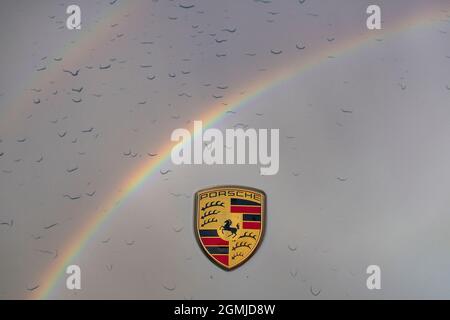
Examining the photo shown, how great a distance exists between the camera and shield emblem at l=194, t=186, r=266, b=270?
2182mm

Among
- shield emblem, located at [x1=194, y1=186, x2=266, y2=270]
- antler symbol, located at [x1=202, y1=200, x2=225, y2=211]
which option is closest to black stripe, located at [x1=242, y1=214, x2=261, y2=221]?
shield emblem, located at [x1=194, y1=186, x2=266, y2=270]

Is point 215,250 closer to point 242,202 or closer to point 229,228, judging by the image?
point 229,228

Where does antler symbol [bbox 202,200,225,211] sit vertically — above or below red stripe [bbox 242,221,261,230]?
above

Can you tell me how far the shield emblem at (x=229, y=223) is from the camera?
2182 millimetres

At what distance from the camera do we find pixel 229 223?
2203mm

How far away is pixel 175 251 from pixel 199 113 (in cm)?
61

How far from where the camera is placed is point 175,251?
7.16 feet

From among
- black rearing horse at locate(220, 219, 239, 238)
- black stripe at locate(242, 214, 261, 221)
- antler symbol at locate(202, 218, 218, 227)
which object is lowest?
black rearing horse at locate(220, 219, 239, 238)

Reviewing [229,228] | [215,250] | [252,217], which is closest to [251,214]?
[252,217]

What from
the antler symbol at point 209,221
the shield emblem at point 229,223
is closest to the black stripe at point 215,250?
the shield emblem at point 229,223

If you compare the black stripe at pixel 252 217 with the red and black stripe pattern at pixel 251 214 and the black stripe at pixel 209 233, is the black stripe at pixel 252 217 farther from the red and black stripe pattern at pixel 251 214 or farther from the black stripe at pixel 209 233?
the black stripe at pixel 209 233

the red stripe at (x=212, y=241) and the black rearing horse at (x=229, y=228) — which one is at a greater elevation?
the black rearing horse at (x=229, y=228)

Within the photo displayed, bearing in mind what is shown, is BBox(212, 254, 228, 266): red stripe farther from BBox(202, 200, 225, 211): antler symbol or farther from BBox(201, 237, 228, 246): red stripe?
BBox(202, 200, 225, 211): antler symbol
